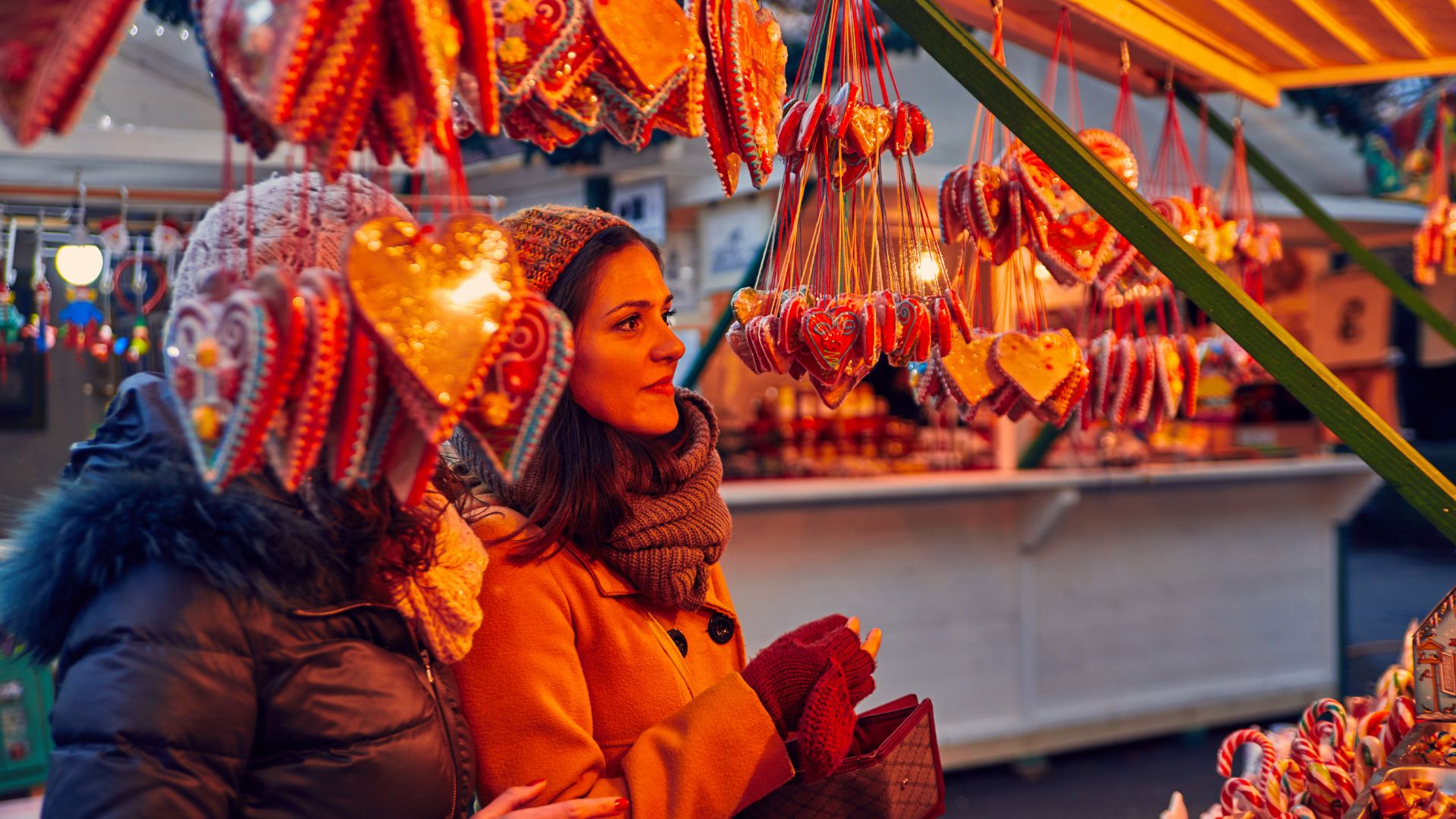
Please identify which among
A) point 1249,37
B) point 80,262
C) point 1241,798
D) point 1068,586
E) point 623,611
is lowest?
point 1068,586

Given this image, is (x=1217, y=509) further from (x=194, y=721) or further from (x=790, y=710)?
(x=194, y=721)

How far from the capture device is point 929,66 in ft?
18.8

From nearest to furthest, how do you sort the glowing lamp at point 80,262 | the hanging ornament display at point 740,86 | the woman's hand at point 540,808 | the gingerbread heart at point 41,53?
the gingerbread heart at point 41,53 → the hanging ornament display at point 740,86 → the woman's hand at point 540,808 → the glowing lamp at point 80,262

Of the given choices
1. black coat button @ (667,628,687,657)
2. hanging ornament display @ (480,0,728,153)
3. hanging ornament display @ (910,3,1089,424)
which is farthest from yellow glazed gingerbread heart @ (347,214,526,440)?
hanging ornament display @ (910,3,1089,424)

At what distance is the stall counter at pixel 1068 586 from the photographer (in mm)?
4180

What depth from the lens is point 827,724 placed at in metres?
1.34

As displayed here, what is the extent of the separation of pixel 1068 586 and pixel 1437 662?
301cm

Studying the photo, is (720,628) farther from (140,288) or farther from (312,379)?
(140,288)

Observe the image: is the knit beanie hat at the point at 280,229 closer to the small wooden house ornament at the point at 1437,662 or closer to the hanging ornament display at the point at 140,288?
the small wooden house ornament at the point at 1437,662

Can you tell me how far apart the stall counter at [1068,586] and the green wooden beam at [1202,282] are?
2.57 metres

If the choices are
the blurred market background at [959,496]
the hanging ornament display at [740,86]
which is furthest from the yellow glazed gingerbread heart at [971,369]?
the blurred market background at [959,496]

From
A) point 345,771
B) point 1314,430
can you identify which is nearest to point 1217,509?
point 1314,430

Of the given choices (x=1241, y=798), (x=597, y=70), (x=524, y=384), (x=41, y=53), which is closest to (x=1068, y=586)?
(x=1241, y=798)

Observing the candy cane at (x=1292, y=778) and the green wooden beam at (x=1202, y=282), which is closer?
the green wooden beam at (x=1202, y=282)
